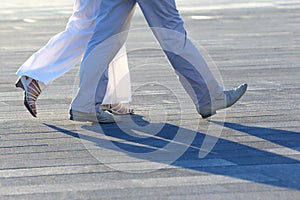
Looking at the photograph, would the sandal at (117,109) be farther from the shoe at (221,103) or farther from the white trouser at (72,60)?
the shoe at (221,103)

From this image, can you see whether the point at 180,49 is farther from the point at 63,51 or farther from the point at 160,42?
the point at 63,51

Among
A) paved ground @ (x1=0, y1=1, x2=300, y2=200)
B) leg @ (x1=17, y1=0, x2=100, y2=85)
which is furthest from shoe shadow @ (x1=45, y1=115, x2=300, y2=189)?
leg @ (x1=17, y1=0, x2=100, y2=85)

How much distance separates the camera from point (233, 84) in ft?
30.3

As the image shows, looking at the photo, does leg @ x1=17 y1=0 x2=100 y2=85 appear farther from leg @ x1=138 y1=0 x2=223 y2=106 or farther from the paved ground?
leg @ x1=138 y1=0 x2=223 y2=106

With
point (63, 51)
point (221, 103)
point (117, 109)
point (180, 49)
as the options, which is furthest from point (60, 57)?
point (221, 103)

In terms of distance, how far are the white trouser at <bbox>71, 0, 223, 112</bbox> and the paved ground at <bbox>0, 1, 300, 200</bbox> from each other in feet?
0.83

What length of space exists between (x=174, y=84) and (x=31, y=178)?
12.3ft

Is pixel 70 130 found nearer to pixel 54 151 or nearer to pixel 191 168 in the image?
pixel 54 151

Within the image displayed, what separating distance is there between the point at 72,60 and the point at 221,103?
4.33 feet

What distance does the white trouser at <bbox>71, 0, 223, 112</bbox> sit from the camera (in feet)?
23.0

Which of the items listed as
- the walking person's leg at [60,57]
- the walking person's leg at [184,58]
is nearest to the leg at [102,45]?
the walking person's leg at [184,58]

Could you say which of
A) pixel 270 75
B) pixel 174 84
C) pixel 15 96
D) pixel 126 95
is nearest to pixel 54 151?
pixel 126 95

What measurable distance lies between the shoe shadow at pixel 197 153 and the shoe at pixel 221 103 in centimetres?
18

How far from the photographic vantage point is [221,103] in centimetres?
723
